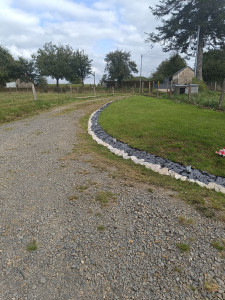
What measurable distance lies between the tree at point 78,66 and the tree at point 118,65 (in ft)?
17.1

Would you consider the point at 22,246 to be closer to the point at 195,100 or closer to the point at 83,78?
the point at 195,100

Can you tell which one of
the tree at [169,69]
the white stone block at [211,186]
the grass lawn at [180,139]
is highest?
the tree at [169,69]

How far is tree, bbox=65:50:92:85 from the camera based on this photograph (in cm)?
4734

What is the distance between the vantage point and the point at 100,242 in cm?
234

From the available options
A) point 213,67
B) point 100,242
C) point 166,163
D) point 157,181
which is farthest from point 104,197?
point 213,67

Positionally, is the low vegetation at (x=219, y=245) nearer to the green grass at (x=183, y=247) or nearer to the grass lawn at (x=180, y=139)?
the green grass at (x=183, y=247)

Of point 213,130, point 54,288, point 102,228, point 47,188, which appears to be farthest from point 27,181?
point 213,130

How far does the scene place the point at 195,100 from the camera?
1378 centimetres

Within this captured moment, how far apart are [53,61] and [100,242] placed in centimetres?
5131

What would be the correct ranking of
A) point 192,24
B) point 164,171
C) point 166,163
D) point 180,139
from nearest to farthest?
point 164,171, point 166,163, point 180,139, point 192,24

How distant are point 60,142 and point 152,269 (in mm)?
5175

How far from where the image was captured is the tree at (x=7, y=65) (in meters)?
46.6

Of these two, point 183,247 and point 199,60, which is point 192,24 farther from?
point 183,247

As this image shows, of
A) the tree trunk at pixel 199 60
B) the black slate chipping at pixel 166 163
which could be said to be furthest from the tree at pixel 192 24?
the black slate chipping at pixel 166 163
